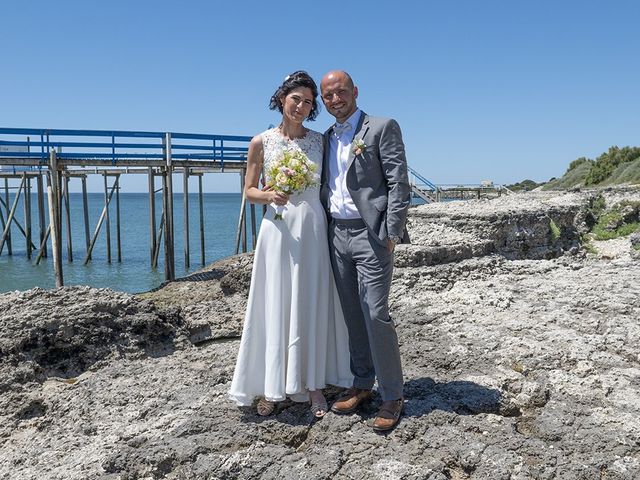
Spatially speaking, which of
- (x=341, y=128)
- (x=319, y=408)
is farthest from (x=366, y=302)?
(x=341, y=128)

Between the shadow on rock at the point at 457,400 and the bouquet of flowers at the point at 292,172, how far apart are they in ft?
4.43

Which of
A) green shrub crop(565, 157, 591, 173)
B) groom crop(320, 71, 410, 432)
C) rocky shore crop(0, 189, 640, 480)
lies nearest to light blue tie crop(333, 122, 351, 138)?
groom crop(320, 71, 410, 432)

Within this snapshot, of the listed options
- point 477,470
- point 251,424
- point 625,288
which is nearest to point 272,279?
point 251,424

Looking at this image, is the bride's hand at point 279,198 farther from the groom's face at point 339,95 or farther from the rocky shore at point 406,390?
the rocky shore at point 406,390

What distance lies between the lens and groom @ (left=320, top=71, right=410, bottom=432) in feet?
10.4

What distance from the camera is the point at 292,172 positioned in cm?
323

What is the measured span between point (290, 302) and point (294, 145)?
0.91 metres

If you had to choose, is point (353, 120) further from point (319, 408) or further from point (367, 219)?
point (319, 408)

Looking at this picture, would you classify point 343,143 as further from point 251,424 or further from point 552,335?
point 552,335

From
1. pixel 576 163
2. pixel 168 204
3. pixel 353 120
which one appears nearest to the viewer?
pixel 353 120

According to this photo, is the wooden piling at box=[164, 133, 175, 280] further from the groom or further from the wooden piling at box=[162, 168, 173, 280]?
the groom

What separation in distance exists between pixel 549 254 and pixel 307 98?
6214 millimetres

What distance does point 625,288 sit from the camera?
17.1ft

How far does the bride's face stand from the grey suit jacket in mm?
365
